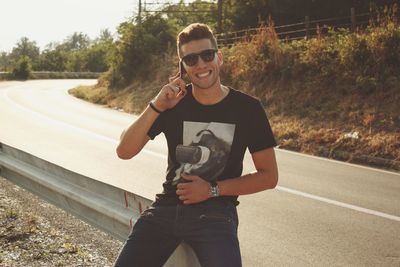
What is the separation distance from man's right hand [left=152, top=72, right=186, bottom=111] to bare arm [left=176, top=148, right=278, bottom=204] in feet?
1.62

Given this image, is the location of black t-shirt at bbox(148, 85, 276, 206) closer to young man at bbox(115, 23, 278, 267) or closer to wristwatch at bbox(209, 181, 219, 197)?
young man at bbox(115, 23, 278, 267)

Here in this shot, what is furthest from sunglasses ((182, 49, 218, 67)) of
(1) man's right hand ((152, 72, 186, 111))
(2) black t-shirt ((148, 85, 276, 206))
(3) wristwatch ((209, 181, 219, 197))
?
(3) wristwatch ((209, 181, 219, 197))

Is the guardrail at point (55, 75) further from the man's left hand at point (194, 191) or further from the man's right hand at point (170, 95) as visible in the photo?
the man's left hand at point (194, 191)

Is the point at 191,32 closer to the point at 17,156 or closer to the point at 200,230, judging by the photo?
the point at 200,230

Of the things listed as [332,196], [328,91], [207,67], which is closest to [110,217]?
[207,67]

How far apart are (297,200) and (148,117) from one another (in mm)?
4812

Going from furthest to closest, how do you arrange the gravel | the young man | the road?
1. the road
2. the gravel
3. the young man

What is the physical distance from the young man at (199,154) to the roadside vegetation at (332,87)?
842cm

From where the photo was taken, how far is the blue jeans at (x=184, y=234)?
2.83 m

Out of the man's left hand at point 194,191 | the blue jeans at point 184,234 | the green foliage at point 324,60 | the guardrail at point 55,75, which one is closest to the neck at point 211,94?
the man's left hand at point 194,191

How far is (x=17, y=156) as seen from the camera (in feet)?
A: 16.8

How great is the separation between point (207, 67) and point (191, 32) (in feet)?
0.84

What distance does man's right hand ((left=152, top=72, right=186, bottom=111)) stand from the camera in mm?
3182

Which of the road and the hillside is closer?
the road
